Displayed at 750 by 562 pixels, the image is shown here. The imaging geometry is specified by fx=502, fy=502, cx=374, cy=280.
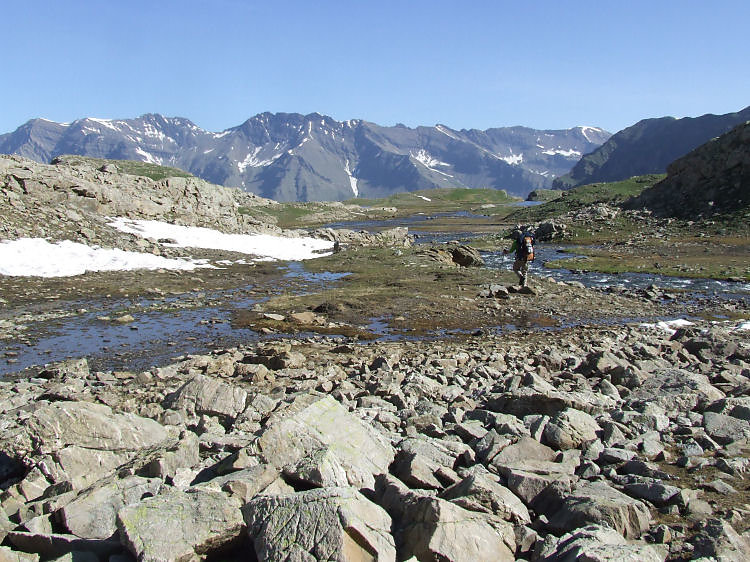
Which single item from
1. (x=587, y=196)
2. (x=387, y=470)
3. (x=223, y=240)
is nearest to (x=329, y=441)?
(x=387, y=470)

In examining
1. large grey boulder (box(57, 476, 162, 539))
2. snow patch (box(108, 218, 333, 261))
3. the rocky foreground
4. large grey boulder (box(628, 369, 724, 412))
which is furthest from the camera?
snow patch (box(108, 218, 333, 261))

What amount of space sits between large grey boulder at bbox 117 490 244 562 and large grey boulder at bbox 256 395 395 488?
1392 millimetres

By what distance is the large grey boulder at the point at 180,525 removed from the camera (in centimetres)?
504

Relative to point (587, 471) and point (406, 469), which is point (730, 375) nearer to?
point (587, 471)

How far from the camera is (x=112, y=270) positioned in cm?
3512

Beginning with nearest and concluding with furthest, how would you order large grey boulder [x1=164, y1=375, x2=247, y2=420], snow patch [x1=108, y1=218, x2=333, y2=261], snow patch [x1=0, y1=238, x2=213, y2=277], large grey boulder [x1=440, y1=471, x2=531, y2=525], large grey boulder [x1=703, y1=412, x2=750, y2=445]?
large grey boulder [x1=440, y1=471, x2=531, y2=525] < large grey boulder [x1=703, y1=412, x2=750, y2=445] < large grey boulder [x1=164, y1=375, x2=247, y2=420] < snow patch [x1=0, y1=238, x2=213, y2=277] < snow patch [x1=108, y1=218, x2=333, y2=261]

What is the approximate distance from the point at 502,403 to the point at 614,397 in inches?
114

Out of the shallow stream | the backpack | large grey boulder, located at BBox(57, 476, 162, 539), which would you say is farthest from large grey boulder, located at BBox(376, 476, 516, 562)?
the backpack

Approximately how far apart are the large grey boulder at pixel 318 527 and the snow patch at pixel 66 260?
108 ft

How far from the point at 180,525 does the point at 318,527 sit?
148 cm

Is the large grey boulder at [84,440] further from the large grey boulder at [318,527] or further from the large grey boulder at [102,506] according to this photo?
the large grey boulder at [318,527]

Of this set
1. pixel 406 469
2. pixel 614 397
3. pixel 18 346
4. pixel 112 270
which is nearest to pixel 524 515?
pixel 406 469

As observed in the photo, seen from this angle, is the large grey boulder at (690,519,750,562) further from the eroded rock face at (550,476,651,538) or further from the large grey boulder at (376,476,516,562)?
the large grey boulder at (376,476,516,562)

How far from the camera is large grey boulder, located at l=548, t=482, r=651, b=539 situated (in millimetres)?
5859
